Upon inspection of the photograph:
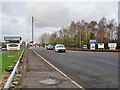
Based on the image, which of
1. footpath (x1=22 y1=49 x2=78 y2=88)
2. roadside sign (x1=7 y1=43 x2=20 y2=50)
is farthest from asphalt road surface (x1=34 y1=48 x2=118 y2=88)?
roadside sign (x1=7 y1=43 x2=20 y2=50)

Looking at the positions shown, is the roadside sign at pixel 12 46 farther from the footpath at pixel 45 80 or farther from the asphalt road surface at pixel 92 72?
the footpath at pixel 45 80

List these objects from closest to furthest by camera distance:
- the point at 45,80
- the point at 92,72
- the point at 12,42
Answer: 1. the point at 45,80
2. the point at 92,72
3. the point at 12,42

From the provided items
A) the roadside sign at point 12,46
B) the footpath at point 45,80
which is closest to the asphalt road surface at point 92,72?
the footpath at point 45,80

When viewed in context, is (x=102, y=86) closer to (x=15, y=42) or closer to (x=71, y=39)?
(x=15, y=42)

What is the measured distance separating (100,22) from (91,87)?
53571mm

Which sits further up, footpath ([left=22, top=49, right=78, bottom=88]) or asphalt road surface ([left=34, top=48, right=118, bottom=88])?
footpath ([left=22, top=49, right=78, bottom=88])

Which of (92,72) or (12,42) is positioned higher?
(12,42)

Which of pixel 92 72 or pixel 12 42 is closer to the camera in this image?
pixel 92 72

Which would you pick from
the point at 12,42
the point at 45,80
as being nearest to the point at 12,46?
the point at 12,42

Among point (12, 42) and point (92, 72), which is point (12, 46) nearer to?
point (12, 42)

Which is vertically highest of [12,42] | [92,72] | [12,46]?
[12,42]

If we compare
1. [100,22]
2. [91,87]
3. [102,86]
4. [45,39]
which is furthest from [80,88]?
[45,39]

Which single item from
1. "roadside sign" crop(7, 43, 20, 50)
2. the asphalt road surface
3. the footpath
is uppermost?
"roadside sign" crop(7, 43, 20, 50)

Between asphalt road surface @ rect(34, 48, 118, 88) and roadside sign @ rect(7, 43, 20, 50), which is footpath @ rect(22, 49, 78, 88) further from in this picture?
roadside sign @ rect(7, 43, 20, 50)
